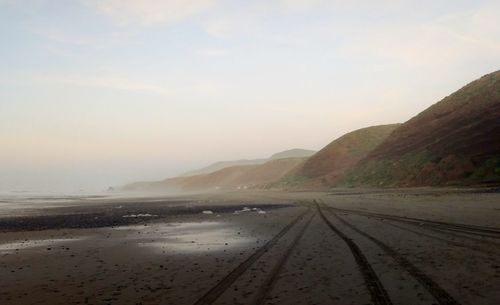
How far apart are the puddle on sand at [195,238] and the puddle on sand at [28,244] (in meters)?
3.79

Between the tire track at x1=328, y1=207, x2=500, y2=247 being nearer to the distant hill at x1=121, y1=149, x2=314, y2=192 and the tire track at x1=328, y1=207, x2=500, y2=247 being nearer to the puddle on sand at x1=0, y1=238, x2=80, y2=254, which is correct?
the puddle on sand at x1=0, y1=238, x2=80, y2=254

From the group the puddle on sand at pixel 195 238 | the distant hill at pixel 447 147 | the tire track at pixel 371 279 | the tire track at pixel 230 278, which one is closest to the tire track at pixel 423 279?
the tire track at pixel 371 279

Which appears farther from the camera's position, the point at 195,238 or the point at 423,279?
the point at 195,238

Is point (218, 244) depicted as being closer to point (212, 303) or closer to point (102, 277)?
point (102, 277)

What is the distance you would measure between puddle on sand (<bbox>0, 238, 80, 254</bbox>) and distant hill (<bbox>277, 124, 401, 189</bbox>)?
76.0 m

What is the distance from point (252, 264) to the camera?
499 inches

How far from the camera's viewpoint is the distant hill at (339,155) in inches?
3960

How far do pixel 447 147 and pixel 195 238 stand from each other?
157 ft

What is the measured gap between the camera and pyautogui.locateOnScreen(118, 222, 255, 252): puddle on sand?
16.7 m

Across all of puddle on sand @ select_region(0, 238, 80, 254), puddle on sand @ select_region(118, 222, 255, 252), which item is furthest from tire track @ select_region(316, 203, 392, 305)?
puddle on sand @ select_region(0, 238, 80, 254)

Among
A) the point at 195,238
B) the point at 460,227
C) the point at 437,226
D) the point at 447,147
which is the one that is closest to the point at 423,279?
the point at 460,227

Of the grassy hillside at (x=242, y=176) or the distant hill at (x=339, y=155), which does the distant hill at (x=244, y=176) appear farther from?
the distant hill at (x=339, y=155)

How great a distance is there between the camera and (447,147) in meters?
57.7

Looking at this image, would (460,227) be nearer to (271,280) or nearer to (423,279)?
(423,279)
